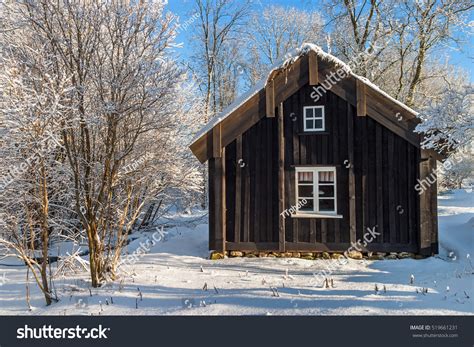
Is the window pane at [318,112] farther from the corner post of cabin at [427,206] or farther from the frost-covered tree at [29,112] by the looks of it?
the frost-covered tree at [29,112]

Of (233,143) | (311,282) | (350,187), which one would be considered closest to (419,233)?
(350,187)

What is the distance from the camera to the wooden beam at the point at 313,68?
851cm

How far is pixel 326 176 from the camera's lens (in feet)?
28.6

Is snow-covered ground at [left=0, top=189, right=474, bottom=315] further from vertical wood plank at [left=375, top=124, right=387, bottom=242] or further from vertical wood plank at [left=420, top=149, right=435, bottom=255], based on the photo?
vertical wood plank at [left=375, top=124, right=387, bottom=242]

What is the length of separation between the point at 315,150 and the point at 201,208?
42.0 ft

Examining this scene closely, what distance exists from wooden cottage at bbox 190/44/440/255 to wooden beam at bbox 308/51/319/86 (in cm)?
2

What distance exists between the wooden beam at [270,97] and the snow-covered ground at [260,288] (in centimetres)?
374

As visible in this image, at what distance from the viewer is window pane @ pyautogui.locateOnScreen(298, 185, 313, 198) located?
8.80 metres

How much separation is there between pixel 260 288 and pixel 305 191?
3802mm

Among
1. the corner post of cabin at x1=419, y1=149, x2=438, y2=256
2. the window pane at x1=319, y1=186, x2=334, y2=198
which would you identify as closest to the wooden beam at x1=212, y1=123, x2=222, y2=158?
the window pane at x1=319, y1=186, x2=334, y2=198

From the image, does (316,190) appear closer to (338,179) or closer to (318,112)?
(338,179)

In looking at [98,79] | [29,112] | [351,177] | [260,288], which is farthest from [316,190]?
[29,112]

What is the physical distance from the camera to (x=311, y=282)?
19.8 feet

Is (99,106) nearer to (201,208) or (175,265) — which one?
(175,265)
